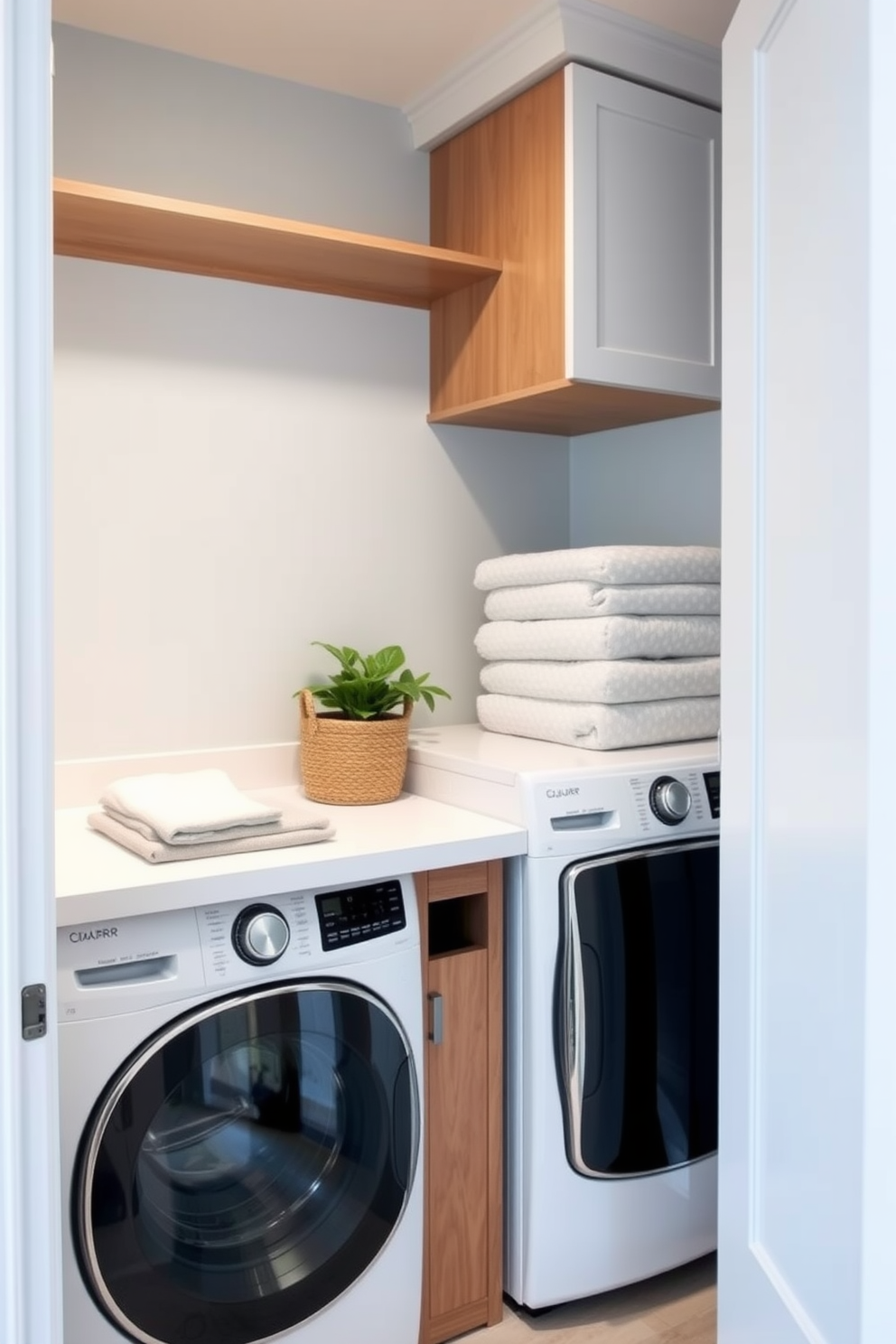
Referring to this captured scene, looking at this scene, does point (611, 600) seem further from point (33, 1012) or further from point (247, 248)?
point (33, 1012)

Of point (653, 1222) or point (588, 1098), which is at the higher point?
point (588, 1098)

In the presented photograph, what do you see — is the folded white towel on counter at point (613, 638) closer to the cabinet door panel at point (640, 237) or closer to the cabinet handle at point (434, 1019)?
the cabinet door panel at point (640, 237)

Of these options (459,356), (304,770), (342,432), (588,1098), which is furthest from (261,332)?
(588,1098)

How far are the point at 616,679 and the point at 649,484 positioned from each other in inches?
27.2

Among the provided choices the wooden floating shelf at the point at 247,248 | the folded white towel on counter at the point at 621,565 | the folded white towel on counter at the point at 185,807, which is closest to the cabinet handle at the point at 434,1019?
the folded white towel on counter at the point at 185,807

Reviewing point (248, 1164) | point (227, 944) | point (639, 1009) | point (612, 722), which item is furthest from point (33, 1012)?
point (612, 722)

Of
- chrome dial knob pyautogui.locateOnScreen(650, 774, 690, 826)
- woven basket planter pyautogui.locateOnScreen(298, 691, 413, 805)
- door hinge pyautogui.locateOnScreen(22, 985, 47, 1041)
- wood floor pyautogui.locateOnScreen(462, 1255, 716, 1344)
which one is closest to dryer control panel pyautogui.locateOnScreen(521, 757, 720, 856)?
chrome dial knob pyautogui.locateOnScreen(650, 774, 690, 826)

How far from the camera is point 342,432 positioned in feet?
7.97

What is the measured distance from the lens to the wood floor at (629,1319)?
194 centimetres

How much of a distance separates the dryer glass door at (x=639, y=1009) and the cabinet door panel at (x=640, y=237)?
0.93 metres

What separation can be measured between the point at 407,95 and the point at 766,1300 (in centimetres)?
226

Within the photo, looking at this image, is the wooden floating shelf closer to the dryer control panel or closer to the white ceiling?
the white ceiling

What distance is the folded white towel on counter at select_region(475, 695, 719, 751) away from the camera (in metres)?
2.16

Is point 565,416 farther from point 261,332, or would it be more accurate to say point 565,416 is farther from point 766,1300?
point 766,1300
